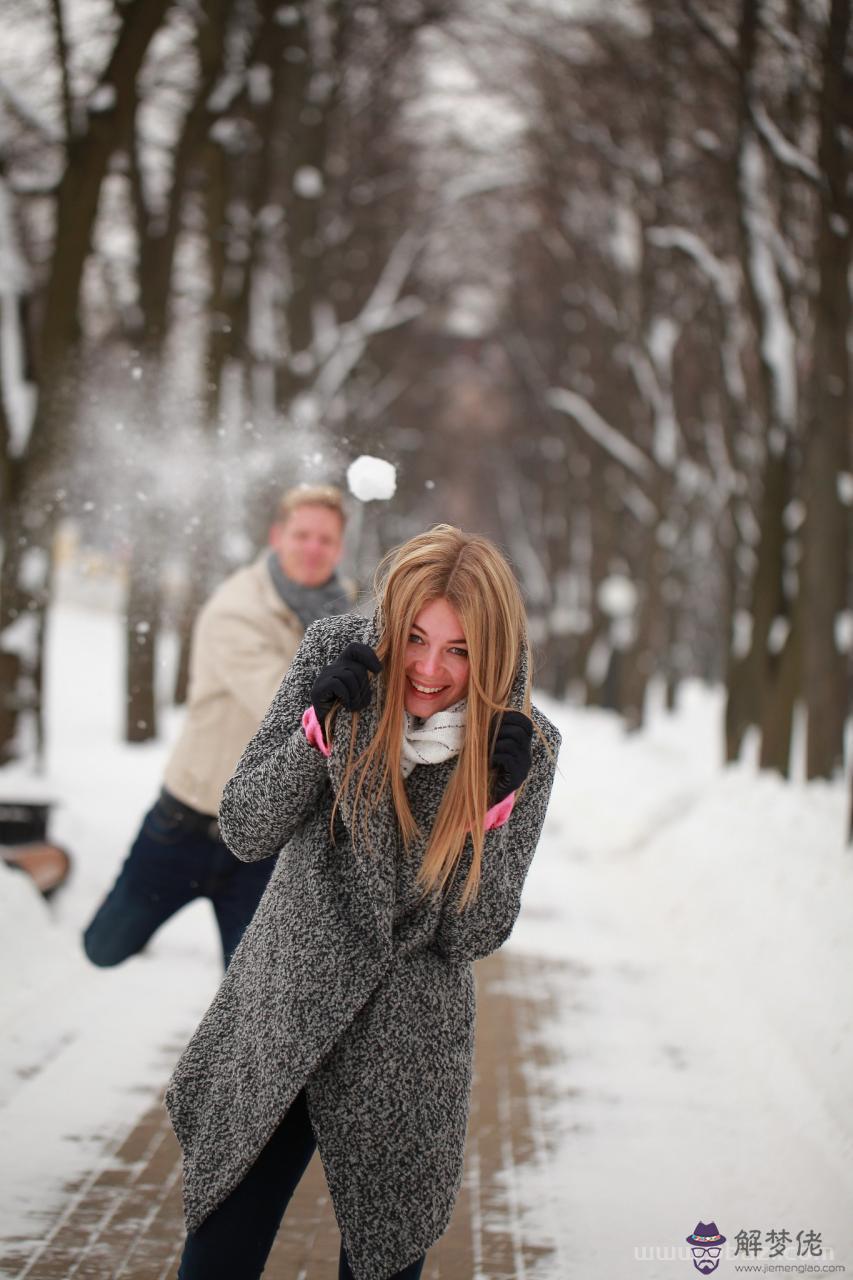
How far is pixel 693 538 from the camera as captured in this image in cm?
3441

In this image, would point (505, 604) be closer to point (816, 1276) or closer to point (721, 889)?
point (816, 1276)

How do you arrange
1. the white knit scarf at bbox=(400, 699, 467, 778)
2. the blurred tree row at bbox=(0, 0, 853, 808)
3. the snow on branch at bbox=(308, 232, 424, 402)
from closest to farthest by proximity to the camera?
the white knit scarf at bbox=(400, 699, 467, 778)
the blurred tree row at bbox=(0, 0, 853, 808)
the snow on branch at bbox=(308, 232, 424, 402)

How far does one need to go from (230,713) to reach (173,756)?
248 millimetres

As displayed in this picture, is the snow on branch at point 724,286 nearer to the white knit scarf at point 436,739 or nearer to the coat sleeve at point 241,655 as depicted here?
the coat sleeve at point 241,655

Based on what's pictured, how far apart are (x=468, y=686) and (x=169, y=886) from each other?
2.27m

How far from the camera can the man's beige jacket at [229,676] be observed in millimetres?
4750

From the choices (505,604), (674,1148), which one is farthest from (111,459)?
(505,604)

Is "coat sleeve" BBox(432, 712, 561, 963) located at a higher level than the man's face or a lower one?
higher

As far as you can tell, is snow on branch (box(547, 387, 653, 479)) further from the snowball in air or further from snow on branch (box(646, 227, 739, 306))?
the snowball in air

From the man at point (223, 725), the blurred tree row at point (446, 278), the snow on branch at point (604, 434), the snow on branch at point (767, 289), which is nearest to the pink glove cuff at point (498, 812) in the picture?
the blurred tree row at point (446, 278)

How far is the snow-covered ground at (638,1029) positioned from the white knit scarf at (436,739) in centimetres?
190

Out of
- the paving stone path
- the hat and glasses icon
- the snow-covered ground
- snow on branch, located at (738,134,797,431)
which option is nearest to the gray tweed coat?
the paving stone path

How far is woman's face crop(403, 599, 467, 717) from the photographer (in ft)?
9.02

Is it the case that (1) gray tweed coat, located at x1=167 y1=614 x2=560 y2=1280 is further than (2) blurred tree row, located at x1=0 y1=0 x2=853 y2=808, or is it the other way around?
(2) blurred tree row, located at x1=0 y1=0 x2=853 y2=808
